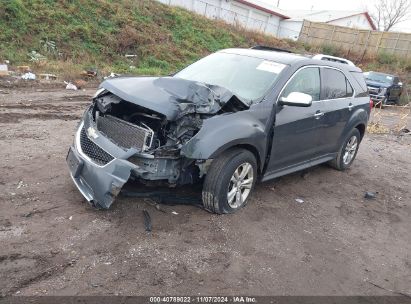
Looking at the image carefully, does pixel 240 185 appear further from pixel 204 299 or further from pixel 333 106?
pixel 333 106

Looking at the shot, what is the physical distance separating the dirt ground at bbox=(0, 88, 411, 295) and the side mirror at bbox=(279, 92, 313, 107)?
129 centimetres

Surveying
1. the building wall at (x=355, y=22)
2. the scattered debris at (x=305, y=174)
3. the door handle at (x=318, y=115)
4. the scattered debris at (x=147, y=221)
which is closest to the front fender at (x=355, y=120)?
the scattered debris at (x=305, y=174)

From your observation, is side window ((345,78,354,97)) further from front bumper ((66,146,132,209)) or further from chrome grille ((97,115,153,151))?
front bumper ((66,146,132,209))

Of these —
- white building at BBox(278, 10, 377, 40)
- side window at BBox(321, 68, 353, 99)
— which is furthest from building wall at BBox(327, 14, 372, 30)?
side window at BBox(321, 68, 353, 99)

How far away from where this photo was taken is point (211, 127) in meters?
4.13

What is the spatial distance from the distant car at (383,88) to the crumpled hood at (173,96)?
57.3 ft

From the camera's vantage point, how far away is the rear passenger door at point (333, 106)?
580 centimetres

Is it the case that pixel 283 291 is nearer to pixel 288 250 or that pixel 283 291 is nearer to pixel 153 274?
pixel 288 250

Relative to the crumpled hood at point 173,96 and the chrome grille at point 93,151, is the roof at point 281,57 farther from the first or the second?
the chrome grille at point 93,151

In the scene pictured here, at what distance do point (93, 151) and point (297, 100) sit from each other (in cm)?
235

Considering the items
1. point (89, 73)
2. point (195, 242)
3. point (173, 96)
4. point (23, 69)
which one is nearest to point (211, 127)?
point (173, 96)

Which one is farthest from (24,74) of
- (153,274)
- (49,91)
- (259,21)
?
(259,21)

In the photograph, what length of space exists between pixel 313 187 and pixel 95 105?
3.35 meters

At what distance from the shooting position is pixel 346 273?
3893mm
